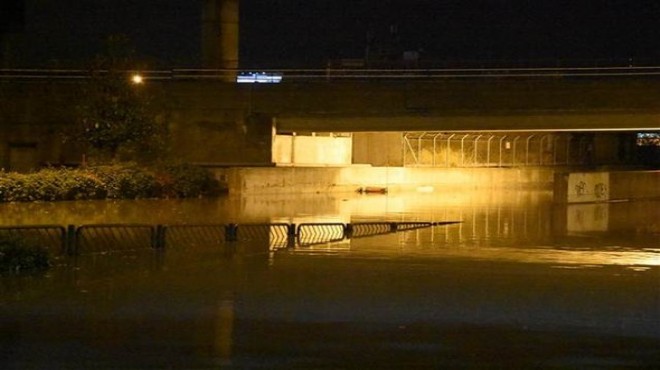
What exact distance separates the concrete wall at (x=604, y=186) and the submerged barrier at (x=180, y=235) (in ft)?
61.1

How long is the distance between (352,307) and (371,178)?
161 ft

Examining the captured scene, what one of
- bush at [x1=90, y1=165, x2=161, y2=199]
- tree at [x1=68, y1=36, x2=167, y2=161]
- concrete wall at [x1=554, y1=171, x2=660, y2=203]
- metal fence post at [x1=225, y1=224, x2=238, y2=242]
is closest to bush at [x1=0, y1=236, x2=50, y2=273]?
metal fence post at [x1=225, y1=224, x2=238, y2=242]

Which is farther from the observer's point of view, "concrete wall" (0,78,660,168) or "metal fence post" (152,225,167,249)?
"concrete wall" (0,78,660,168)

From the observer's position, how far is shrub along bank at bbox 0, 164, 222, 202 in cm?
3969

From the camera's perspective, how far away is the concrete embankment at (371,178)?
2029 inches

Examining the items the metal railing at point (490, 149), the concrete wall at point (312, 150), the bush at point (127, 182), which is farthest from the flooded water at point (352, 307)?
the metal railing at point (490, 149)

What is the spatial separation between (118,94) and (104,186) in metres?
6.99

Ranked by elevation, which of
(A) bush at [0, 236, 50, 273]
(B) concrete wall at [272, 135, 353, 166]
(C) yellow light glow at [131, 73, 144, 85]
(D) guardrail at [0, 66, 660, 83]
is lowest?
(A) bush at [0, 236, 50, 273]

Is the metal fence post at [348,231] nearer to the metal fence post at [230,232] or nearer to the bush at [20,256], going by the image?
the metal fence post at [230,232]

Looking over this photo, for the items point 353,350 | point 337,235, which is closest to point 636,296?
point 353,350

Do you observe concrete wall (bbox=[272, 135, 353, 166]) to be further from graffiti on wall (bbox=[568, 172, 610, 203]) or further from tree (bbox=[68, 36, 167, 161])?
graffiti on wall (bbox=[568, 172, 610, 203])

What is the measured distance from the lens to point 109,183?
141 feet

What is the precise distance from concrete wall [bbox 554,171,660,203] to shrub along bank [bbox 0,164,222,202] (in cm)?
1464

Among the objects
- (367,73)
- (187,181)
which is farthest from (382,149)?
(187,181)
